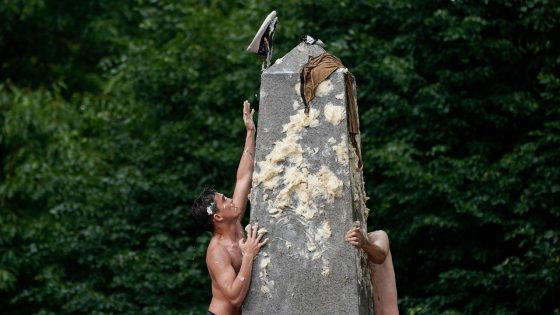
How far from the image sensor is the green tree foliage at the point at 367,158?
1089 cm

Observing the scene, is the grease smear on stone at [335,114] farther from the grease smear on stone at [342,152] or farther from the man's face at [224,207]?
the man's face at [224,207]

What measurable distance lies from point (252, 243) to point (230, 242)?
0.22 m

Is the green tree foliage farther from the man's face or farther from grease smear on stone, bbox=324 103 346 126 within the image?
grease smear on stone, bbox=324 103 346 126

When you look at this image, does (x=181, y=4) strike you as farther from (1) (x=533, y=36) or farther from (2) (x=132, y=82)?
(1) (x=533, y=36)

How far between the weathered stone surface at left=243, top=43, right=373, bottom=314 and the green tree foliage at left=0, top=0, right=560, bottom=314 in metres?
4.57

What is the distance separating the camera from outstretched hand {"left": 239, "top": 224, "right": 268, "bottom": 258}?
5973mm

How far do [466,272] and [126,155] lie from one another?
406 centimetres

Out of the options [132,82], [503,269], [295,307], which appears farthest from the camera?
[132,82]

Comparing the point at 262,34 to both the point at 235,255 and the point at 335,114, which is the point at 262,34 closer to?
the point at 335,114

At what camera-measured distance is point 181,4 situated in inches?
507

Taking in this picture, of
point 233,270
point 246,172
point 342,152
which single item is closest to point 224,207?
point 246,172

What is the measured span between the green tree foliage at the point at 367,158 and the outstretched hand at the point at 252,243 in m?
4.58

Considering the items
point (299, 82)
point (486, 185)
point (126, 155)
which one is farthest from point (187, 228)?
point (299, 82)

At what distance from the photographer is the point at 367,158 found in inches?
447
